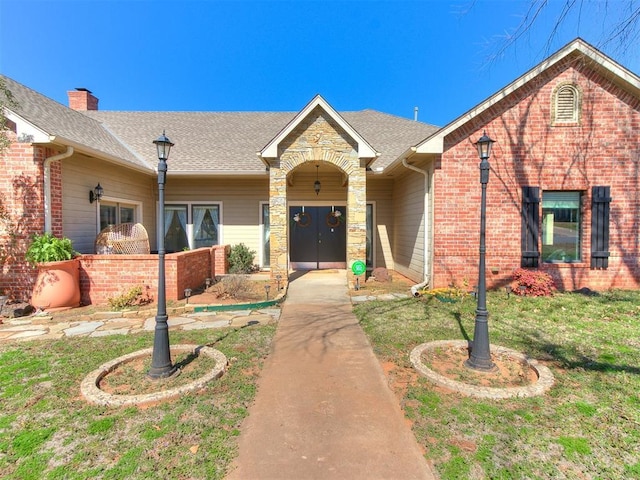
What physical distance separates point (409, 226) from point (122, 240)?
7906 millimetres

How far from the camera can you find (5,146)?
20.2 ft

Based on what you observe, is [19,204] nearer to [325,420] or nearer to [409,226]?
[325,420]

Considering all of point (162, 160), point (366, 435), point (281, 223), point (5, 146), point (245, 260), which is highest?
point (5, 146)

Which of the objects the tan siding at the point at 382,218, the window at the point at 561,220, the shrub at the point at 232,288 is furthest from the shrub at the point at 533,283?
the shrub at the point at 232,288

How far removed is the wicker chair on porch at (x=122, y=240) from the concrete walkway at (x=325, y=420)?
193 inches

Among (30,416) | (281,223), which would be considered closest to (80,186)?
(281,223)

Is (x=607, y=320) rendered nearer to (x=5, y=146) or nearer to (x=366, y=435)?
(x=366, y=435)

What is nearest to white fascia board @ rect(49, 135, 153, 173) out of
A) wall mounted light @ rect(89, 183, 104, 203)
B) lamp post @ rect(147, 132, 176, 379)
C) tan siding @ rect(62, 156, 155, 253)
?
tan siding @ rect(62, 156, 155, 253)

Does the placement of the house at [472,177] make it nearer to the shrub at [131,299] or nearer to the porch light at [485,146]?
the shrub at [131,299]

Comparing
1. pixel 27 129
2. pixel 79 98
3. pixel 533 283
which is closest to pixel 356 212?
pixel 533 283

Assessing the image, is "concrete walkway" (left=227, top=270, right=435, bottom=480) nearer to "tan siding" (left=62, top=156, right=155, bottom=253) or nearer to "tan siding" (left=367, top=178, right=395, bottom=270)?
"tan siding" (left=62, top=156, right=155, bottom=253)

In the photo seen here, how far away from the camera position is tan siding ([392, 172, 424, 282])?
9.22 meters

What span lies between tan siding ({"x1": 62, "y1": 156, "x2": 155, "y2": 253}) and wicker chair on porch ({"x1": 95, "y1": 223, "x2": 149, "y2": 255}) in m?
0.48

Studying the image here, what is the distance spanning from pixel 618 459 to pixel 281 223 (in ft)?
25.1
